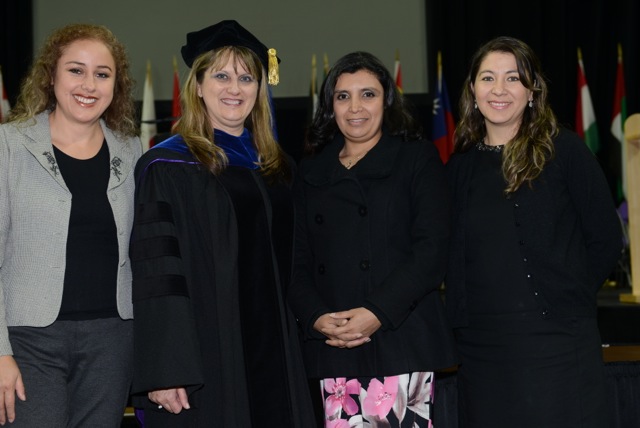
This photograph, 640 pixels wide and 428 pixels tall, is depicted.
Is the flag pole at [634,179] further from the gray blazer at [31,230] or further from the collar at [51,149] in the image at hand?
the gray blazer at [31,230]

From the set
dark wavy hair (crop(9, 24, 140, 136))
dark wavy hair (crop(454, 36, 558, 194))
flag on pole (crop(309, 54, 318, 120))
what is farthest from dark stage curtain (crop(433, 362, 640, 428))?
flag on pole (crop(309, 54, 318, 120))

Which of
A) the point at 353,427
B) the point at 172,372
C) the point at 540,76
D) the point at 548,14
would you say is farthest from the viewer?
the point at 548,14

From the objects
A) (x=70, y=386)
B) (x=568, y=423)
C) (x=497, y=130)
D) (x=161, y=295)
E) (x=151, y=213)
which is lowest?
(x=568, y=423)

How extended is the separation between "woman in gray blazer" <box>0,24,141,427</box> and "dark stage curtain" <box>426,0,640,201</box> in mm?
6534

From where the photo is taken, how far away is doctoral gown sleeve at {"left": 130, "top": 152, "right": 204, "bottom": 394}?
8.06 feet

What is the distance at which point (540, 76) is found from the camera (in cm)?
291

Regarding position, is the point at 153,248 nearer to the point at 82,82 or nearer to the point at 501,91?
the point at 82,82

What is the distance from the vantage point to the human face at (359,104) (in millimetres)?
2877

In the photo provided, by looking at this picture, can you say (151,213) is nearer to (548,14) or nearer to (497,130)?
(497,130)

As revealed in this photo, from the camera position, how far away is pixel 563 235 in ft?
9.29

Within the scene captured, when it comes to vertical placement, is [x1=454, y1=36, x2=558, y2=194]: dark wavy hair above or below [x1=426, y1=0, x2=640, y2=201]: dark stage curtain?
below

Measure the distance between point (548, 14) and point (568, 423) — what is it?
23.0 feet

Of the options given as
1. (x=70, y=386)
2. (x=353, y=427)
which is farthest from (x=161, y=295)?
(x=353, y=427)

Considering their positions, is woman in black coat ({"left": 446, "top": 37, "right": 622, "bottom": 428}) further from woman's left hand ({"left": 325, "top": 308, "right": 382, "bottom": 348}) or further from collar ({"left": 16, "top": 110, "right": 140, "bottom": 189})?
collar ({"left": 16, "top": 110, "right": 140, "bottom": 189})
